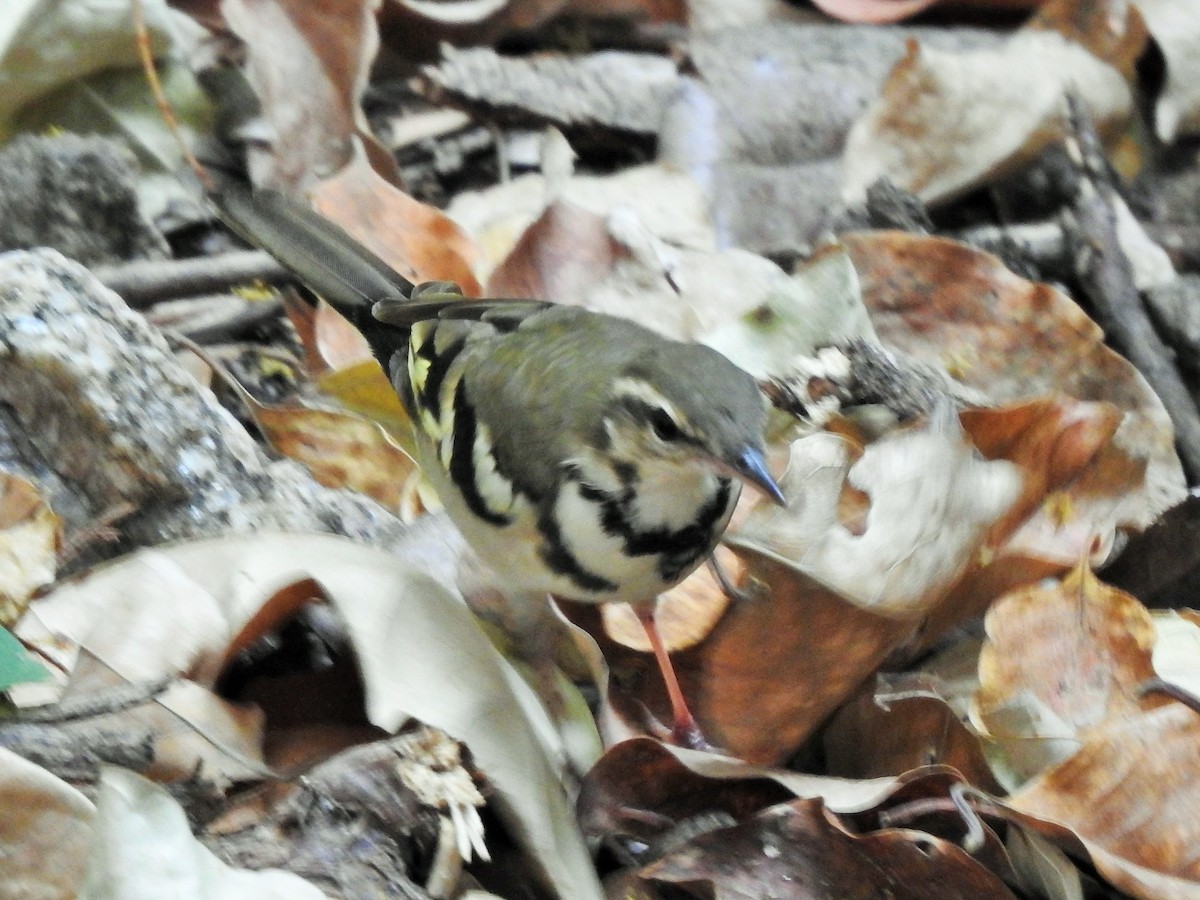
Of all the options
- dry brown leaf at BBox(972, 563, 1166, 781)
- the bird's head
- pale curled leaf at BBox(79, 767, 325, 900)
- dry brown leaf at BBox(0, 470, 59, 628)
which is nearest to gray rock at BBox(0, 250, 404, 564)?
dry brown leaf at BBox(0, 470, 59, 628)

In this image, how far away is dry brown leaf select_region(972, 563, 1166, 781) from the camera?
182 centimetres

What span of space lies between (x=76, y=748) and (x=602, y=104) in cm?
252

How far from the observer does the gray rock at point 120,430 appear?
2.10 m

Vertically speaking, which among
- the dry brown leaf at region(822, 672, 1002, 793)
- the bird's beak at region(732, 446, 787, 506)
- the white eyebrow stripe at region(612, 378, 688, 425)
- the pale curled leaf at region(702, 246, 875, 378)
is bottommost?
the dry brown leaf at region(822, 672, 1002, 793)

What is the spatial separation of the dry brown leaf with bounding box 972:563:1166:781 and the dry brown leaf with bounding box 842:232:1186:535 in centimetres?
59

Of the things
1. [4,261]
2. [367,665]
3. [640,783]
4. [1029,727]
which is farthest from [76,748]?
[1029,727]

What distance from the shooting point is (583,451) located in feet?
6.59

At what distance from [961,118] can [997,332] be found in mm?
875

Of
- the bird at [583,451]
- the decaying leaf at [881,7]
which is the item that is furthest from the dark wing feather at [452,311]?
the decaying leaf at [881,7]

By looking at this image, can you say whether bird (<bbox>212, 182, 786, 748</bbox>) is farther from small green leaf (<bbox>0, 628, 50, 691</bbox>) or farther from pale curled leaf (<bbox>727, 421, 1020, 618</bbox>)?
small green leaf (<bbox>0, 628, 50, 691</bbox>)

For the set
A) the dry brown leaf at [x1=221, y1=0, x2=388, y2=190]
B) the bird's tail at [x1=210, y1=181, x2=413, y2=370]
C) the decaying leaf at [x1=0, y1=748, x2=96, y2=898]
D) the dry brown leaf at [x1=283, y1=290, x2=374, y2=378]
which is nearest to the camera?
the decaying leaf at [x1=0, y1=748, x2=96, y2=898]

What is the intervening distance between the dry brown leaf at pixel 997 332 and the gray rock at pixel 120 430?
122cm

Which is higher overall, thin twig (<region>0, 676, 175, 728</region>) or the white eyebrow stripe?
the white eyebrow stripe

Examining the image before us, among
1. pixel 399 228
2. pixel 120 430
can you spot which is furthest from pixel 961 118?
pixel 120 430
